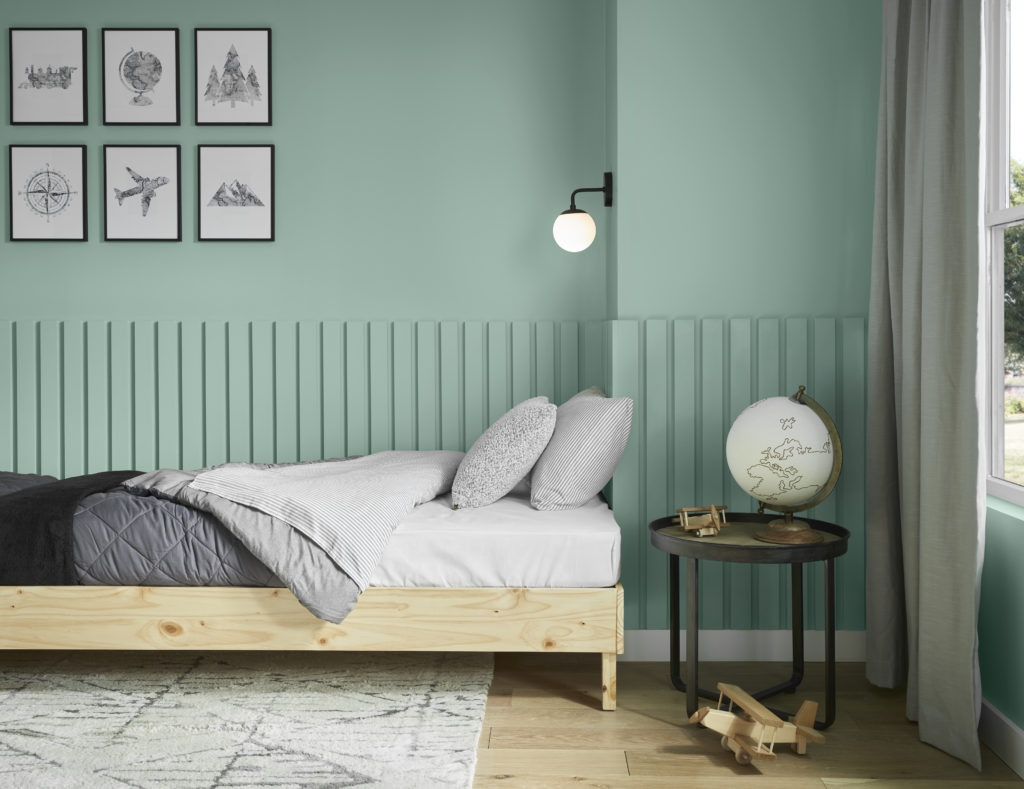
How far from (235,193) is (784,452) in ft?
7.76

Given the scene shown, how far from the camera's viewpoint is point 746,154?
268 cm

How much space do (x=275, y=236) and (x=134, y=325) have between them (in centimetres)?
67

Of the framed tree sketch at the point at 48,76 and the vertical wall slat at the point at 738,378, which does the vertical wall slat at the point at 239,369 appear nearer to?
the framed tree sketch at the point at 48,76

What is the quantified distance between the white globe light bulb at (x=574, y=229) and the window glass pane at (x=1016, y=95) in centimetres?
131

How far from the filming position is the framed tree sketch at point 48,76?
3.32 meters

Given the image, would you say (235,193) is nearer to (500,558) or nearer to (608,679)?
(500,558)

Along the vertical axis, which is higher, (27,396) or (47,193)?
(47,193)

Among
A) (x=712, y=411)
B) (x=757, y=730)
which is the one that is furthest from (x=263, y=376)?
(x=757, y=730)

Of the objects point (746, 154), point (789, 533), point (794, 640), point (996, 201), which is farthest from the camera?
point (746, 154)

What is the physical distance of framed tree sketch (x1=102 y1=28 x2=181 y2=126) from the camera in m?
3.31

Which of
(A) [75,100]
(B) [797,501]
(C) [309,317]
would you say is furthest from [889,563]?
(A) [75,100]

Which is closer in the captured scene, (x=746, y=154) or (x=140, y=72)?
(x=746, y=154)

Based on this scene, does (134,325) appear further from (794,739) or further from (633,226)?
(794,739)

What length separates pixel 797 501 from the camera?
2.23 meters
